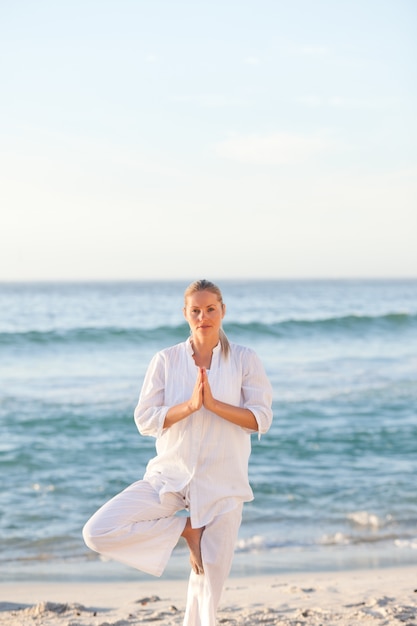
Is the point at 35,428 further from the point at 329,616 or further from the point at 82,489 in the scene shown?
the point at 329,616

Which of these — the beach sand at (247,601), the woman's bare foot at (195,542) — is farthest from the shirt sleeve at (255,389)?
the beach sand at (247,601)

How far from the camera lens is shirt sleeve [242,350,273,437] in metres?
4.33

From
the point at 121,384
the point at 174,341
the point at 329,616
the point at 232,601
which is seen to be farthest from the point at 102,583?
the point at 174,341

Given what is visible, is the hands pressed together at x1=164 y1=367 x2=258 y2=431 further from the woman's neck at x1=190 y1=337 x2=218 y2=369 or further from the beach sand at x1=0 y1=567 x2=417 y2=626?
the beach sand at x1=0 y1=567 x2=417 y2=626

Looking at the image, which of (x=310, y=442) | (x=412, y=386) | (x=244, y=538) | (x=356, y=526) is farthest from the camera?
(x=412, y=386)

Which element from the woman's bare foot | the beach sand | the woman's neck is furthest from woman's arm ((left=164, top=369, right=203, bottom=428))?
the beach sand

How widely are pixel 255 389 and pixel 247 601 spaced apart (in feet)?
6.70

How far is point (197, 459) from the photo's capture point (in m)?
4.28

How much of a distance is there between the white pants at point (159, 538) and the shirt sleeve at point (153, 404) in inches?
11.6

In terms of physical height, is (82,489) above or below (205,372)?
below

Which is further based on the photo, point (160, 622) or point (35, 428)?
point (35, 428)

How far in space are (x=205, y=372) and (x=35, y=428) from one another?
350 inches

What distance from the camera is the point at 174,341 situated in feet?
83.3

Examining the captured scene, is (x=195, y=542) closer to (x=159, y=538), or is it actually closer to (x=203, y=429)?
(x=159, y=538)
